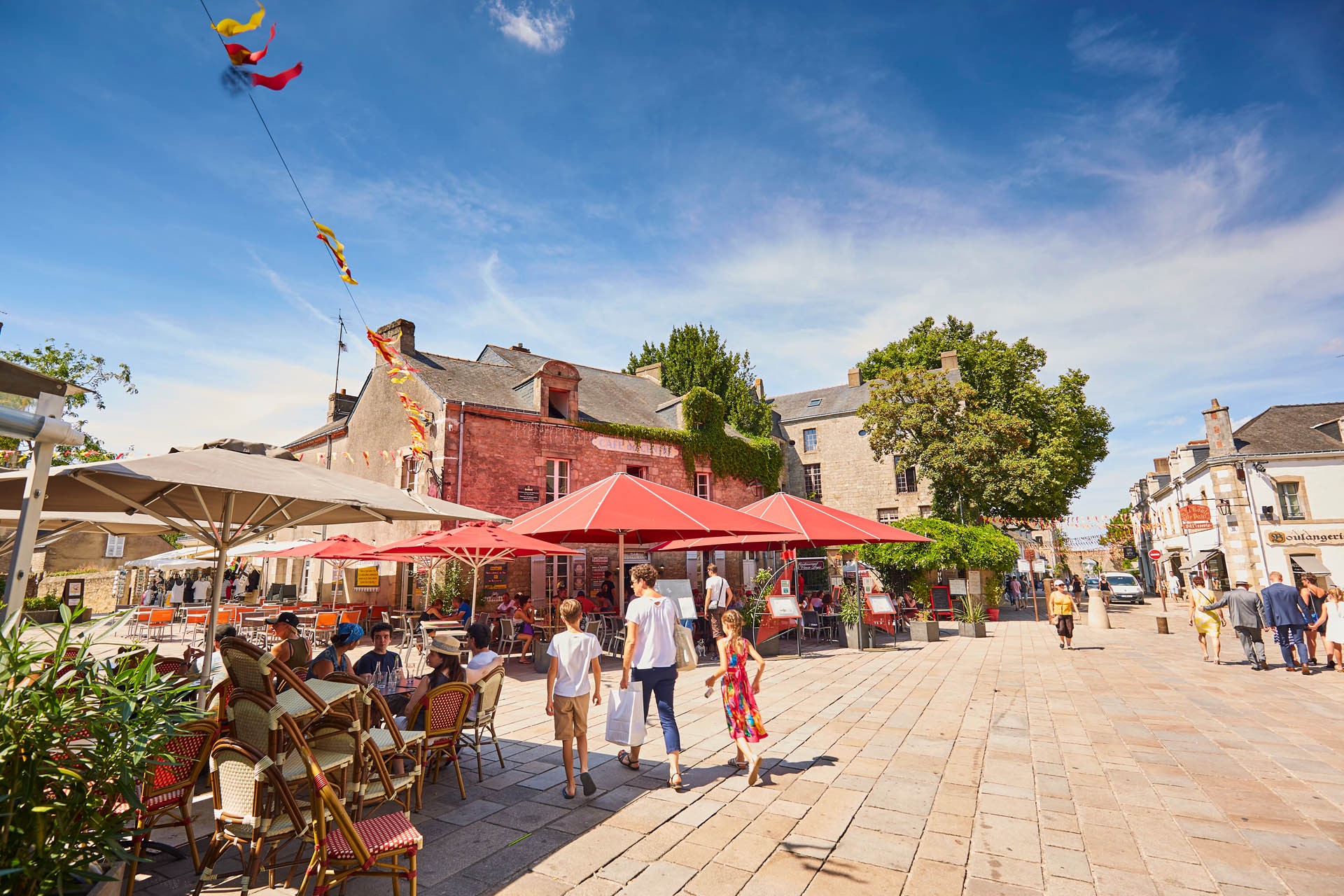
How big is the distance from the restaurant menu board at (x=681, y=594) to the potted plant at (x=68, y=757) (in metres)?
7.67

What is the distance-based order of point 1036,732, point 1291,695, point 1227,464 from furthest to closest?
1. point 1227,464
2. point 1291,695
3. point 1036,732

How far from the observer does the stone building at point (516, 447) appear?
1909cm

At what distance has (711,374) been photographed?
108ft

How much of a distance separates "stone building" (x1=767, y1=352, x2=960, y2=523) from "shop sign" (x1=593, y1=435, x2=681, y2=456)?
13.0 metres

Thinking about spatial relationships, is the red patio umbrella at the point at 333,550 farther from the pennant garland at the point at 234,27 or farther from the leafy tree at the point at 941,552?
the leafy tree at the point at 941,552

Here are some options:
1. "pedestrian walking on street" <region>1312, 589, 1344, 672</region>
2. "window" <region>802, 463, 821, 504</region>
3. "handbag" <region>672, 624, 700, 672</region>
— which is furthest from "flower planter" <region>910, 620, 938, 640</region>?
"window" <region>802, 463, 821, 504</region>

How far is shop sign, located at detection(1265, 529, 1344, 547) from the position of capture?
25.3 m

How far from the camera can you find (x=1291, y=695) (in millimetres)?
8625

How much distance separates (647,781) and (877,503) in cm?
3094

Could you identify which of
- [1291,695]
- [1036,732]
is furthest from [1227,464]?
[1036,732]

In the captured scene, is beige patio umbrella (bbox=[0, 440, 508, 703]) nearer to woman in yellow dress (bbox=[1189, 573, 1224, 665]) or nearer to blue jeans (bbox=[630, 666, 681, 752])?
blue jeans (bbox=[630, 666, 681, 752])

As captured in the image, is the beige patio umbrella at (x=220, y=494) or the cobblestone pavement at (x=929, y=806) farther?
the beige patio umbrella at (x=220, y=494)

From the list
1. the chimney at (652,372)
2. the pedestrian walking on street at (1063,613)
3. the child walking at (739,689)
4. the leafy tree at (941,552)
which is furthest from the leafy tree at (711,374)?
the child walking at (739,689)

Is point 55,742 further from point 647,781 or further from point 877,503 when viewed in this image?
point 877,503
